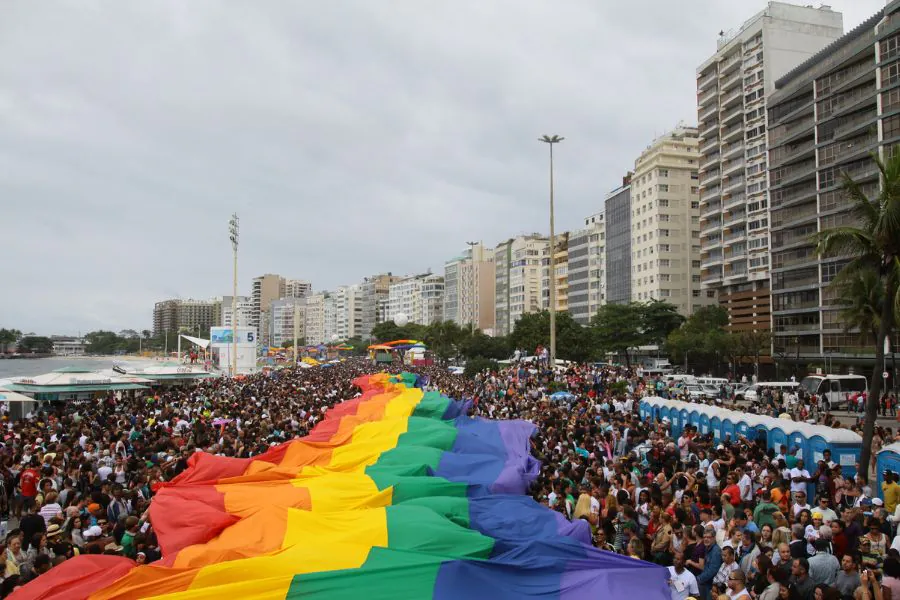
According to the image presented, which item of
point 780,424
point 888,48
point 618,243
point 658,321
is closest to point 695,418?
point 780,424

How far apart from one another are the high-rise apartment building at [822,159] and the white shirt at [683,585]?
135ft

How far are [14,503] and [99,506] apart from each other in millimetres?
3638

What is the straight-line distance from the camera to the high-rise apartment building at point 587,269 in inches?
3679

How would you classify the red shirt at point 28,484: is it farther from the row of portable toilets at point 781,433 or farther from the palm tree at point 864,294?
the palm tree at point 864,294

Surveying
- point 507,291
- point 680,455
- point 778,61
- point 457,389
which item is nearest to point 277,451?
point 680,455

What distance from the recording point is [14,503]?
13.2m

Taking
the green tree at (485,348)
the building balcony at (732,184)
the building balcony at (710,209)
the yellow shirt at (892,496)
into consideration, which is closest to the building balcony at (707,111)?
the building balcony at (732,184)

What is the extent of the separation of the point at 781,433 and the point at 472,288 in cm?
12520

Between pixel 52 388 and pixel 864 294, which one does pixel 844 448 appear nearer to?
pixel 864 294

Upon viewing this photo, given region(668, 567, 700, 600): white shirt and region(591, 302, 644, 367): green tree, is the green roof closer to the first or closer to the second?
region(668, 567, 700, 600): white shirt

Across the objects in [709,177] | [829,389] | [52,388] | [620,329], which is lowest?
[829,389]

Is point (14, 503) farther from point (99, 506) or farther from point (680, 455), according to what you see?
point (680, 455)

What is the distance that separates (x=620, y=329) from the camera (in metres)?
68.8

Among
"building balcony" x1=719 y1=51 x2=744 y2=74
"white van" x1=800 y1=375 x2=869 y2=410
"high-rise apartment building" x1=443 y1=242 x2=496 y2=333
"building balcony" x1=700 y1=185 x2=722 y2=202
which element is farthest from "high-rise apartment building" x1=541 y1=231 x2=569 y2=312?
"white van" x1=800 y1=375 x2=869 y2=410
